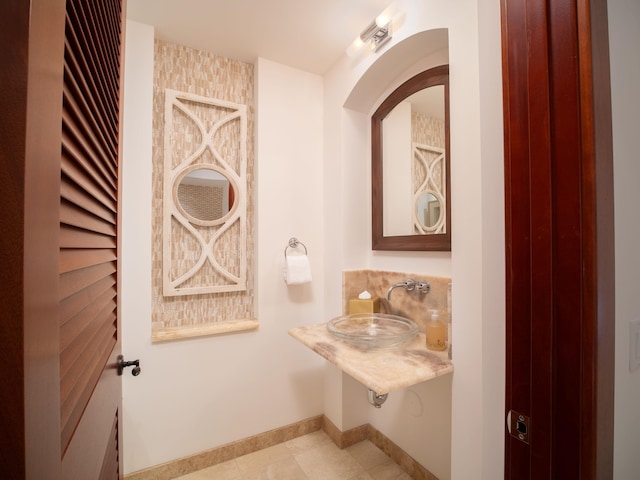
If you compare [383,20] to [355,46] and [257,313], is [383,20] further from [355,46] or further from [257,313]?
[257,313]

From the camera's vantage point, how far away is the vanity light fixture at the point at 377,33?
1.33 m

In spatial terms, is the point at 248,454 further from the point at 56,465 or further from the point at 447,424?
the point at 56,465

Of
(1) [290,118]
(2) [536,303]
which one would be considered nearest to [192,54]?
(1) [290,118]

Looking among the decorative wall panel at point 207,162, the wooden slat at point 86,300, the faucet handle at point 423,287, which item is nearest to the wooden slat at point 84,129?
the wooden slat at point 86,300

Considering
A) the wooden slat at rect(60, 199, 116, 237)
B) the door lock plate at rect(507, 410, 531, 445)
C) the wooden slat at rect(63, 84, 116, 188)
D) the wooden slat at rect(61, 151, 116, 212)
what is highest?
the wooden slat at rect(63, 84, 116, 188)

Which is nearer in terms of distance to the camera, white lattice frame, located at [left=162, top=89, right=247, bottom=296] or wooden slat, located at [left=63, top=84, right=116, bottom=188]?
wooden slat, located at [left=63, top=84, right=116, bottom=188]

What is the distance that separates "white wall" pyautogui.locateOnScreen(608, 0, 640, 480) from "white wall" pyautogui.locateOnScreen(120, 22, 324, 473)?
145cm

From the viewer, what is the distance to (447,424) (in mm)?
1311

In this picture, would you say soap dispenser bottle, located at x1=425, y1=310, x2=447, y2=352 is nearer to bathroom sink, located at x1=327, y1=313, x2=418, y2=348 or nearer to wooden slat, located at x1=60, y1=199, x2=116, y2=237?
bathroom sink, located at x1=327, y1=313, x2=418, y2=348

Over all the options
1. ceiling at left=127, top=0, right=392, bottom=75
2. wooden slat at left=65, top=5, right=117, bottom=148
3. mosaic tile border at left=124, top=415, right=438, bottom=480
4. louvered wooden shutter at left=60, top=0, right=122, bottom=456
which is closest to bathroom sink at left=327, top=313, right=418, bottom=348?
mosaic tile border at left=124, top=415, right=438, bottom=480

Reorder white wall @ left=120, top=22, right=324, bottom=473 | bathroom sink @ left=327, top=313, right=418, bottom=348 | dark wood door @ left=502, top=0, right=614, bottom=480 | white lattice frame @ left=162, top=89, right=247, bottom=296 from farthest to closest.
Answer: white lattice frame @ left=162, top=89, right=247, bottom=296
white wall @ left=120, top=22, right=324, bottom=473
bathroom sink @ left=327, top=313, right=418, bottom=348
dark wood door @ left=502, top=0, right=614, bottom=480

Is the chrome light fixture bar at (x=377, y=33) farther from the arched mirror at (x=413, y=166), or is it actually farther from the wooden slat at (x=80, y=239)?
the wooden slat at (x=80, y=239)

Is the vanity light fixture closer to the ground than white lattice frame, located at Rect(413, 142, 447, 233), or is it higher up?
higher up

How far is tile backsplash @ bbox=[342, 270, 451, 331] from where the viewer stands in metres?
1.30
